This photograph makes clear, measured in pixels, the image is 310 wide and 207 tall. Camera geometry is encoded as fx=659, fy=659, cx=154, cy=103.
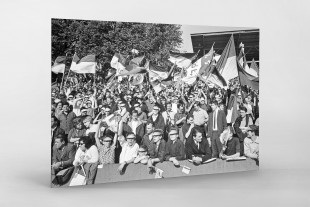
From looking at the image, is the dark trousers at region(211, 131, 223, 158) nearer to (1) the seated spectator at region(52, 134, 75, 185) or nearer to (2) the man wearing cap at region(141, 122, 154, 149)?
(2) the man wearing cap at region(141, 122, 154, 149)

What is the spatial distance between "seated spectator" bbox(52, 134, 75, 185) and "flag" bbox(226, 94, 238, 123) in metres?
2.16

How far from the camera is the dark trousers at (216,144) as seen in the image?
8328 millimetres

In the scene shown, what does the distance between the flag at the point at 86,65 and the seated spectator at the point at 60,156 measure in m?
0.76

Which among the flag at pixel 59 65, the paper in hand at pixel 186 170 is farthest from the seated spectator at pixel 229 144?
the flag at pixel 59 65

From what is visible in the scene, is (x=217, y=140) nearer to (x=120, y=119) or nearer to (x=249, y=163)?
(x=249, y=163)

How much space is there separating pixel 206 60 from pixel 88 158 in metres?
1.96

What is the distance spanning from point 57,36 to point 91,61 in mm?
482

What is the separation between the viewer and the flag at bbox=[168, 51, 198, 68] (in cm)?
803

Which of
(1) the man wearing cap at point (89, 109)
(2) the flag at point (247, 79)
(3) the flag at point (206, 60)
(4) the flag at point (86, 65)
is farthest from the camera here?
(2) the flag at point (247, 79)

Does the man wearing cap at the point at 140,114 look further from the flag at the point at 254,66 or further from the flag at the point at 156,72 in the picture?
the flag at the point at 254,66


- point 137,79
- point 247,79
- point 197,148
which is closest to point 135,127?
point 137,79

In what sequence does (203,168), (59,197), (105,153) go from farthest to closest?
1. (203,168)
2. (105,153)
3. (59,197)
